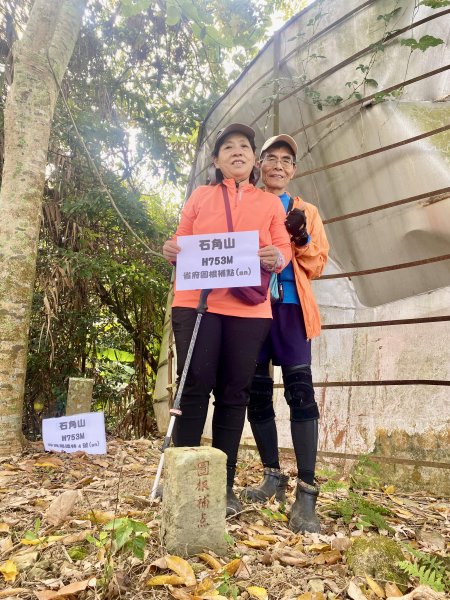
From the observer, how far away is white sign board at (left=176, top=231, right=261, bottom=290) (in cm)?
210

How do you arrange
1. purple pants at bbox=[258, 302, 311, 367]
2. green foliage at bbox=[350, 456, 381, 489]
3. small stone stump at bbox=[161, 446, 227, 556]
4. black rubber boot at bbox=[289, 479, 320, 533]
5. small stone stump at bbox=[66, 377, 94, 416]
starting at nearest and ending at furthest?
small stone stump at bbox=[161, 446, 227, 556] → black rubber boot at bbox=[289, 479, 320, 533] → purple pants at bbox=[258, 302, 311, 367] → green foliage at bbox=[350, 456, 381, 489] → small stone stump at bbox=[66, 377, 94, 416]

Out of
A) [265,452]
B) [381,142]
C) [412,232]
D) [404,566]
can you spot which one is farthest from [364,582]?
[381,142]

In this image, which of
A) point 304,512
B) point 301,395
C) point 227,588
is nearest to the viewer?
point 227,588

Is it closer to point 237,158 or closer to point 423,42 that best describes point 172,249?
point 237,158

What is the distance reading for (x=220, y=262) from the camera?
6.97ft

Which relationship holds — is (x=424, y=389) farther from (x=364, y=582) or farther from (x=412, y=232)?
(x=364, y=582)

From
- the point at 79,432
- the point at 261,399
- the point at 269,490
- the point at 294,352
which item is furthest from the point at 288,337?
the point at 79,432

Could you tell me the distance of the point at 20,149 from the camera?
3521 millimetres

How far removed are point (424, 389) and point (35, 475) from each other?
241 centimetres

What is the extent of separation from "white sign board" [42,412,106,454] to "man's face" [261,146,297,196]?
6.58 ft

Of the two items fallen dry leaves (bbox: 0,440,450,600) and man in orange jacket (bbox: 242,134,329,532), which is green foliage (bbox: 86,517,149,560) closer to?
fallen dry leaves (bbox: 0,440,450,600)

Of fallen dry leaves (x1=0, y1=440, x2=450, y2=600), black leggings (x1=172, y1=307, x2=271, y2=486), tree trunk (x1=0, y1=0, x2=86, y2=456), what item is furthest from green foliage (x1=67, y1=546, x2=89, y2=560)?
tree trunk (x1=0, y1=0, x2=86, y2=456)

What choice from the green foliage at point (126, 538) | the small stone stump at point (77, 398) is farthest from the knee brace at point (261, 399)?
the small stone stump at point (77, 398)

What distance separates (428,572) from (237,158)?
5.78ft
